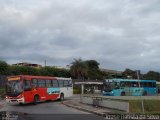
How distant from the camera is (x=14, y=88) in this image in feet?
115

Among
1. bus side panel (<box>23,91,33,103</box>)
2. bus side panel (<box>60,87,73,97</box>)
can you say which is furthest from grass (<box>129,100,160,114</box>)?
bus side panel (<box>60,87,73,97</box>)

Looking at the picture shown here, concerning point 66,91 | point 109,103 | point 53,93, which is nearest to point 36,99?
point 53,93

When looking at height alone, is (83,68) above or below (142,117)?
above

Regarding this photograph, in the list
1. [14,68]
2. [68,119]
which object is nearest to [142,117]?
[68,119]

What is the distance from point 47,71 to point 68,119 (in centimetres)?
6359

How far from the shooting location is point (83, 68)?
94812mm

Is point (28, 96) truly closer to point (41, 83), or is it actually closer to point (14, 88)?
point (14, 88)

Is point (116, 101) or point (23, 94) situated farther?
point (23, 94)

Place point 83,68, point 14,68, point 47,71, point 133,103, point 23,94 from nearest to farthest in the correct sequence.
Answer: point 133,103, point 23,94, point 14,68, point 47,71, point 83,68

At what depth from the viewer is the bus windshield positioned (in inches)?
1361

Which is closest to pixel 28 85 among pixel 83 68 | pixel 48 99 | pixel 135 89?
pixel 48 99

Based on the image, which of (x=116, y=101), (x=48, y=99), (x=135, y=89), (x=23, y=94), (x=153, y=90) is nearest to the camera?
(x=116, y=101)

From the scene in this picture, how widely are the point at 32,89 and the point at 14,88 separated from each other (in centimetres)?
194

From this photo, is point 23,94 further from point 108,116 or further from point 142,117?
point 142,117
